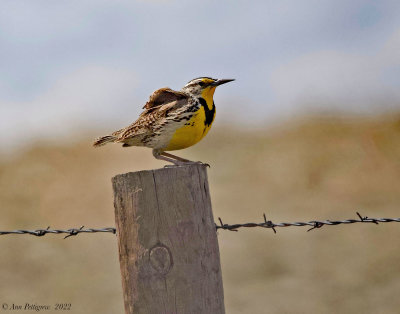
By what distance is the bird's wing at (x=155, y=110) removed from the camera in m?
5.98

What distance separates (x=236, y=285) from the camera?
15.2 metres

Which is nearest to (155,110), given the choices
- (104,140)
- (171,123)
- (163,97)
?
(163,97)

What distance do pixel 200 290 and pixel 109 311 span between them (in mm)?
9864

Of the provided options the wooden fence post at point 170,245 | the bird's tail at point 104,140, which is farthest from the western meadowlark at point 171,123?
the wooden fence post at point 170,245

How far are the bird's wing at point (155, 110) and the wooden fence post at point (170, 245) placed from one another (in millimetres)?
1631

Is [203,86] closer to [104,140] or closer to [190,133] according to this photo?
[190,133]

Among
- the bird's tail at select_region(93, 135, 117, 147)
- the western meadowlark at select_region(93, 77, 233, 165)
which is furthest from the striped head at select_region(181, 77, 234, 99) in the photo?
the bird's tail at select_region(93, 135, 117, 147)

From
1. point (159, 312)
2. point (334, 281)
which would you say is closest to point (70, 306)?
point (334, 281)

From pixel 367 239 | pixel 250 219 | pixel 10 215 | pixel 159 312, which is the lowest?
pixel 159 312

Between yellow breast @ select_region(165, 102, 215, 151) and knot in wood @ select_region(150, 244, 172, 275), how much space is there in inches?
63.6

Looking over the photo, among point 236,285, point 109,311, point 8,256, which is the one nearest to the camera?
point 109,311

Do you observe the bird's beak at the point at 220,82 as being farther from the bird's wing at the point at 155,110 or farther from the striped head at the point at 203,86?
the bird's wing at the point at 155,110

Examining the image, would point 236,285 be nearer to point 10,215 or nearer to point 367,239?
point 367,239

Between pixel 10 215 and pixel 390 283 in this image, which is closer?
pixel 390 283
